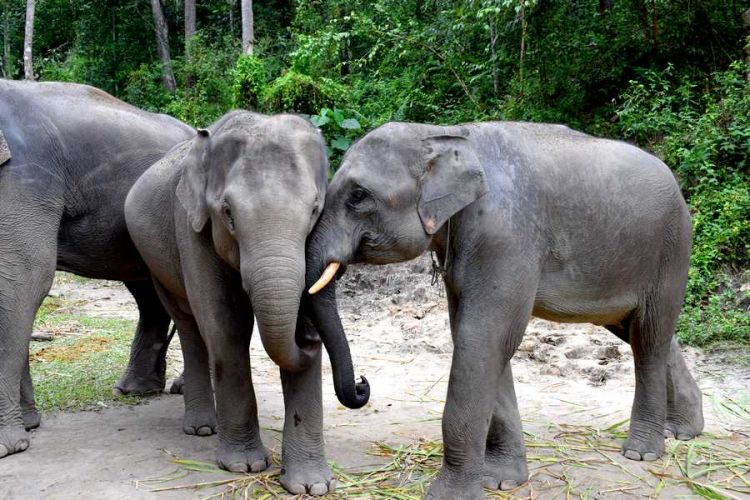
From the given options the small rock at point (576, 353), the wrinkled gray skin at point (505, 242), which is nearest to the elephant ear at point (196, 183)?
the wrinkled gray skin at point (505, 242)

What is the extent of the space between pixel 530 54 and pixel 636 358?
724cm

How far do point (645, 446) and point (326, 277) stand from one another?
2056 millimetres

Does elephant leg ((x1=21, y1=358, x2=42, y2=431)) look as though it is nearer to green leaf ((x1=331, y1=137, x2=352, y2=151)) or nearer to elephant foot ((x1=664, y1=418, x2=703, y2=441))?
elephant foot ((x1=664, y1=418, x2=703, y2=441))

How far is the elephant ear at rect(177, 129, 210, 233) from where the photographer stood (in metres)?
3.89

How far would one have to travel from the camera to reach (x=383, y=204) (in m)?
3.62

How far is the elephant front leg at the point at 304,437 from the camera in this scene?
156 inches

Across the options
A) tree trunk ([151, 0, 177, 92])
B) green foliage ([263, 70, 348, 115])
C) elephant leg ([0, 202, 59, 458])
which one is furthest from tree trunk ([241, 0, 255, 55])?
elephant leg ([0, 202, 59, 458])

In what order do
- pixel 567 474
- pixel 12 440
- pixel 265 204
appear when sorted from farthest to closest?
pixel 12 440, pixel 567 474, pixel 265 204

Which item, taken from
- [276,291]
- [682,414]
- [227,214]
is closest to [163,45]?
[227,214]

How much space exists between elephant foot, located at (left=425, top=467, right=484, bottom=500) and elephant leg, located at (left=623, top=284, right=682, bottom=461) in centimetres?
111

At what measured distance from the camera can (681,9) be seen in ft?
33.3

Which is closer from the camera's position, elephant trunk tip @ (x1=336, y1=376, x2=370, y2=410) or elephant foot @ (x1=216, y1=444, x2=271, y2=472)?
elephant trunk tip @ (x1=336, y1=376, x2=370, y2=410)

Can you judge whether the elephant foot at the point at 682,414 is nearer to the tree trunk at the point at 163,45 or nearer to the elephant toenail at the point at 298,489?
the elephant toenail at the point at 298,489

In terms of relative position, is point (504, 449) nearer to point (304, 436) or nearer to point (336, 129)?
point (304, 436)
